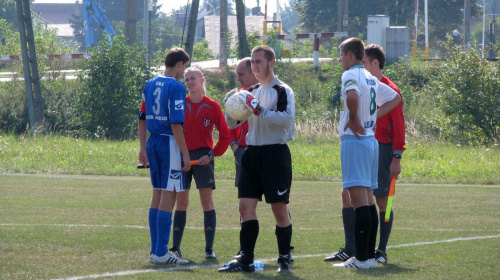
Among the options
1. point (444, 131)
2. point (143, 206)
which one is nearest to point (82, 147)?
point (143, 206)

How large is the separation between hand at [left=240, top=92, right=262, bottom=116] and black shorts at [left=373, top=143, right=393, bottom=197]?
5.56 feet

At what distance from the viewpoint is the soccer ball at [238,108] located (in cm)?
618

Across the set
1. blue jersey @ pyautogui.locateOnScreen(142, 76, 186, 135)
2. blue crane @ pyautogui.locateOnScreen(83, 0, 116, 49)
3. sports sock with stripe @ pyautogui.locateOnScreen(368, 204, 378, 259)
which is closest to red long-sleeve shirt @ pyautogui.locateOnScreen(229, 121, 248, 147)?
blue jersey @ pyautogui.locateOnScreen(142, 76, 186, 135)

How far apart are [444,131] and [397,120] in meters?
18.0

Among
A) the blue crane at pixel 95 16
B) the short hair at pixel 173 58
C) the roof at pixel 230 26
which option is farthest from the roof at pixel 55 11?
the short hair at pixel 173 58

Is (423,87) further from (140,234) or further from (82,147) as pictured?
(140,234)

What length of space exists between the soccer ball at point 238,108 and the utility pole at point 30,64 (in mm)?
19468

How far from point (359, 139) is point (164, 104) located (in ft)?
6.05

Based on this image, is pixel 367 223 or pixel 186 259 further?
pixel 186 259

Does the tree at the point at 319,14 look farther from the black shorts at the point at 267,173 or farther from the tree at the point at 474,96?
the black shorts at the point at 267,173

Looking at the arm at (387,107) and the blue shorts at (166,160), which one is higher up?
the arm at (387,107)

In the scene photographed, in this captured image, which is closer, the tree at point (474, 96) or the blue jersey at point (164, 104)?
the blue jersey at point (164, 104)

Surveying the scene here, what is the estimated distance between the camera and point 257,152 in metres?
6.34

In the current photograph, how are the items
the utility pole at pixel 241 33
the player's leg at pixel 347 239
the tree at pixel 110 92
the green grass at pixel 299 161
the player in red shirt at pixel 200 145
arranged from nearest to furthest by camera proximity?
the player's leg at pixel 347 239, the player in red shirt at pixel 200 145, the green grass at pixel 299 161, the tree at pixel 110 92, the utility pole at pixel 241 33
